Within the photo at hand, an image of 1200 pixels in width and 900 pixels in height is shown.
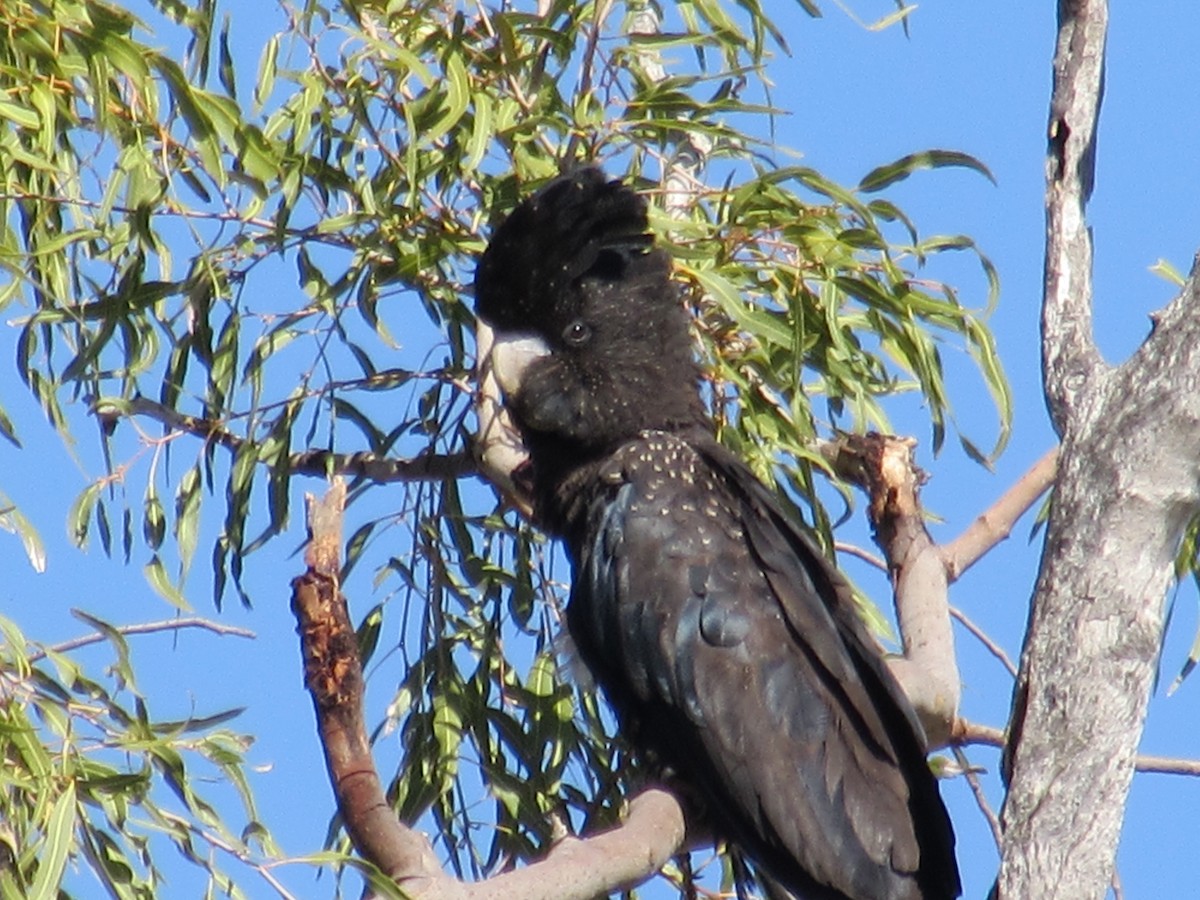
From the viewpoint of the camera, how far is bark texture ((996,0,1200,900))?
2.25 metres

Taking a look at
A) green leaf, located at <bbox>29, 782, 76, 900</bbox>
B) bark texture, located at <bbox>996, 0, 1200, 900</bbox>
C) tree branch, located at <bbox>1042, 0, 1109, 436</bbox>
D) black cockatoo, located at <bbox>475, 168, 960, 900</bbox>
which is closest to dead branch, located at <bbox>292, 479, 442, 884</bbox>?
green leaf, located at <bbox>29, 782, 76, 900</bbox>

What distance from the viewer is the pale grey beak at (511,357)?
347 centimetres

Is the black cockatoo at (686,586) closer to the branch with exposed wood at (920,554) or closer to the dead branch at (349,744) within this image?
the branch with exposed wood at (920,554)

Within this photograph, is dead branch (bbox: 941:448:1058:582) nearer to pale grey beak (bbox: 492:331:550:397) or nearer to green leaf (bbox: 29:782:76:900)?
pale grey beak (bbox: 492:331:550:397)

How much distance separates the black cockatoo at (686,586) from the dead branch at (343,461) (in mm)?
168

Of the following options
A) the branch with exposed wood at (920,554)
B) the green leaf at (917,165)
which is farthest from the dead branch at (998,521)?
the green leaf at (917,165)

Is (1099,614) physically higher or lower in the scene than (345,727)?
higher

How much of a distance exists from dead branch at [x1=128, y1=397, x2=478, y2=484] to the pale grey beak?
156 mm

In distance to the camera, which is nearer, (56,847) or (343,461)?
(56,847)

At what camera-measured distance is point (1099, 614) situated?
7.56 ft

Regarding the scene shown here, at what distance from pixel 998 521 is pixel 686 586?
0.58 m

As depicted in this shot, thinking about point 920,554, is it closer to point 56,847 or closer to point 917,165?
point 917,165

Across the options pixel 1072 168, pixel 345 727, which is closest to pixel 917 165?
pixel 1072 168

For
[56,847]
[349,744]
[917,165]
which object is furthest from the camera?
[917,165]
